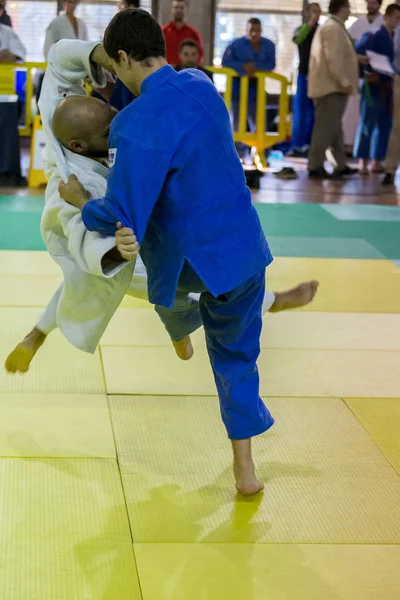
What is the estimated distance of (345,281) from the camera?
6043 mm

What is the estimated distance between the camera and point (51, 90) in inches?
128

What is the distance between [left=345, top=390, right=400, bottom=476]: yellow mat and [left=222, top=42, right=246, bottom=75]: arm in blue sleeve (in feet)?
28.5

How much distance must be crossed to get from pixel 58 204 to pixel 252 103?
9280mm

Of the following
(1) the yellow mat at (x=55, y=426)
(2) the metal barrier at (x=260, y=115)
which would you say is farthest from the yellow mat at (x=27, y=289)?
(2) the metal barrier at (x=260, y=115)

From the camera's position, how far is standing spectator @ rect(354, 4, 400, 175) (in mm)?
11352

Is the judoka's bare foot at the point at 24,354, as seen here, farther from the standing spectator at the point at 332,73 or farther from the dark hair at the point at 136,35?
the standing spectator at the point at 332,73

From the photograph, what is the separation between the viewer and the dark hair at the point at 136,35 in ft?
8.75

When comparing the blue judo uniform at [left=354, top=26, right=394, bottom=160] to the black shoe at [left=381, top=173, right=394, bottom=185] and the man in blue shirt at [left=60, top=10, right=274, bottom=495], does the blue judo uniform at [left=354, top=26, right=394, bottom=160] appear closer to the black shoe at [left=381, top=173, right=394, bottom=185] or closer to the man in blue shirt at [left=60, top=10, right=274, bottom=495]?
the black shoe at [left=381, top=173, right=394, bottom=185]

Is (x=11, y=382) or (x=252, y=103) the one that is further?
(x=252, y=103)

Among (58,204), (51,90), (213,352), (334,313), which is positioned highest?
(51,90)

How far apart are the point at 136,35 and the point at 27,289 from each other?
310 cm

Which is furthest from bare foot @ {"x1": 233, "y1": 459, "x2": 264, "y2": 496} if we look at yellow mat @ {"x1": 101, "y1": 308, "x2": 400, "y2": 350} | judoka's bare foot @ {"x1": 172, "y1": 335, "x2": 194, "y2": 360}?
yellow mat @ {"x1": 101, "y1": 308, "x2": 400, "y2": 350}

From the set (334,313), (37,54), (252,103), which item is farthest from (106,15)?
(334,313)

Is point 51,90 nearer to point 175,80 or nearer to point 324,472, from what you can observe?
point 175,80
